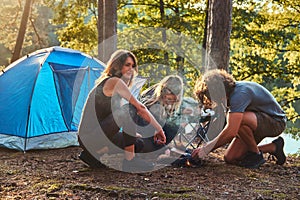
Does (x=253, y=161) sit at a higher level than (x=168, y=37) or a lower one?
lower

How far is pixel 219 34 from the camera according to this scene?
5.58 m

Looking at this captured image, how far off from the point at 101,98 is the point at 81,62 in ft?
7.90

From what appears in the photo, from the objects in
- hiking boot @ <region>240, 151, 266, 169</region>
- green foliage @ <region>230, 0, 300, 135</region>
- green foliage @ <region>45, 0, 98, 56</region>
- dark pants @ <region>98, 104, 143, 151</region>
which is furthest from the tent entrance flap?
green foliage @ <region>45, 0, 98, 56</region>

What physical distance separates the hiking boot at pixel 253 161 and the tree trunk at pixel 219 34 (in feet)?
5.85

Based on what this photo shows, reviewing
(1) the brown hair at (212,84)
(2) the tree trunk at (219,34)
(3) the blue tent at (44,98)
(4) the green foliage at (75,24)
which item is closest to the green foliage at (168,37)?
(4) the green foliage at (75,24)

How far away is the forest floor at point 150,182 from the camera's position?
3154mm

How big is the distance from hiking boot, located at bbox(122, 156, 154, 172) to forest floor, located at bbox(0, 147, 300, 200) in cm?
8

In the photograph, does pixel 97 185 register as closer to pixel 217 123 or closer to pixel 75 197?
pixel 75 197

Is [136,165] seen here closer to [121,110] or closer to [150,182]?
[150,182]

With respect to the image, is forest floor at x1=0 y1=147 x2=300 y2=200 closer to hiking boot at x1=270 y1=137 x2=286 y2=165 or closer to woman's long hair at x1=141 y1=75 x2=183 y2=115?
hiking boot at x1=270 y1=137 x2=286 y2=165

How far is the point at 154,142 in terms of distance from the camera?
169 inches

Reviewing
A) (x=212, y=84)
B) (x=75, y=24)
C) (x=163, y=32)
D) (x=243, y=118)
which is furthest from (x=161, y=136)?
(x=75, y=24)

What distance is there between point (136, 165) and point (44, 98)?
7.59 ft

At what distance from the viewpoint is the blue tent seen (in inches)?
213
